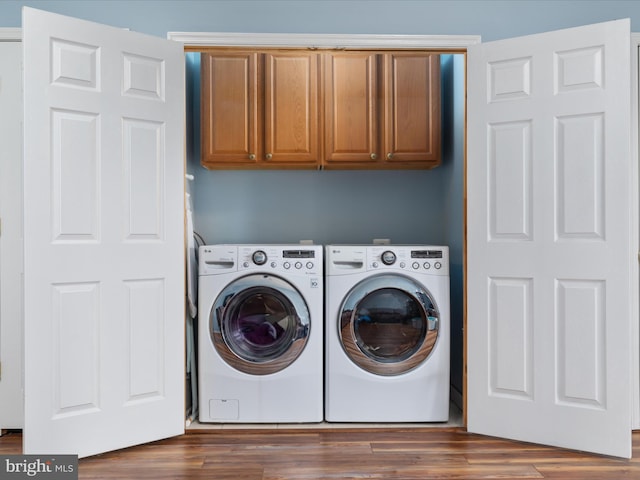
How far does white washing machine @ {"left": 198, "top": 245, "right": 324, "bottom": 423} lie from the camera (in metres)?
2.49

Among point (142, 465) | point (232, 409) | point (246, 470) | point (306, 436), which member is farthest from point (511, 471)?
point (142, 465)

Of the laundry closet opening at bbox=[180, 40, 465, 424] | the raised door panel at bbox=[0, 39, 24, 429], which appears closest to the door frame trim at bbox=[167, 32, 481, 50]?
the laundry closet opening at bbox=[180, 40, 465, 424]

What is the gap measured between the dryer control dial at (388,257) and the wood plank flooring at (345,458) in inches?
33.8

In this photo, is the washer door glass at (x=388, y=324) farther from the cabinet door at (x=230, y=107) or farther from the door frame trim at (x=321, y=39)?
the door frame trim at (x=321, y=39)

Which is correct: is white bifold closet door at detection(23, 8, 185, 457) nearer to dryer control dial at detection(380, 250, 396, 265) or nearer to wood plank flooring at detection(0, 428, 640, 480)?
wood plank flooring at detection(0, 428, 640, 480)

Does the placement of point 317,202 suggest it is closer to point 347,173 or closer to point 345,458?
point 347,173

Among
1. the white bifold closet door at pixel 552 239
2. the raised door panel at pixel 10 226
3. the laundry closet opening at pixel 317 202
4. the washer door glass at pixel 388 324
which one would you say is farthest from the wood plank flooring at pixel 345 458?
the laundry closet opening at pixel 317 202

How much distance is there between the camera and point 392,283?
8.20ft

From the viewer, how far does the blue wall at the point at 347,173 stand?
282 cm

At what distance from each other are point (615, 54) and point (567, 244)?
2.77ft

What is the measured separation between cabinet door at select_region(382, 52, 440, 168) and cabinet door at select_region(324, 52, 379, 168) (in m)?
0.08

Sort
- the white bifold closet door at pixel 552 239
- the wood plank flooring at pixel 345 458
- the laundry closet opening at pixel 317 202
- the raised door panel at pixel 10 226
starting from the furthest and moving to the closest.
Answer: the laundry closet opening at pixel 317 202 < the raised door panel at pixel 10 226 < the white bifold closet door at pixel 552 239 < the wood plank flooring at pixel 345 458

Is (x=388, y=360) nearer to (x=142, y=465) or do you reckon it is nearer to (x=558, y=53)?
(x=142, y=465)

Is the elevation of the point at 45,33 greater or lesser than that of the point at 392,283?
greater
